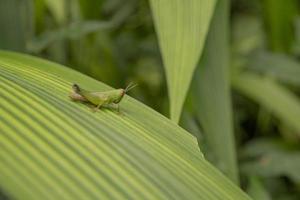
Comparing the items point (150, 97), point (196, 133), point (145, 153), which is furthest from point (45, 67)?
point (150, 97)

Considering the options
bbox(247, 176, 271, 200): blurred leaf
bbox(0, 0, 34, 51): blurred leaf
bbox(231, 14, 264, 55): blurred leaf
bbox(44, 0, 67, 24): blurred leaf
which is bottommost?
bbox(247, 176, 271, 200): blurred leaf

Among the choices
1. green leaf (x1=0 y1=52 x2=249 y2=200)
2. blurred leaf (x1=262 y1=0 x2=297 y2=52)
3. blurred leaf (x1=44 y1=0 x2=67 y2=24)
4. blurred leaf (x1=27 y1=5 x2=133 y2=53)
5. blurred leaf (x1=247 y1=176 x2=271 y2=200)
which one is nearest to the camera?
green leaf (x1=0 y1=52 x2=249 y2=200)

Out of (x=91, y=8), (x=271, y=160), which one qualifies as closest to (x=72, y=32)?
(x=91, y=8)

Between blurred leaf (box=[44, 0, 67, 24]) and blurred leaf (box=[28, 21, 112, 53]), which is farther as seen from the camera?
blurred leaf (box=[44, 0, 67, 24])

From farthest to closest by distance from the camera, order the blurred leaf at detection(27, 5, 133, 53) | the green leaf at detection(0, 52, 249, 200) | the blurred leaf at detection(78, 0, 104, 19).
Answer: the blurred leaf at detection(78, 0, 104, 19), the blurred leaf at detection(27, 5, 133, 53), the green leaf at detection(0, 52, 249, 200)

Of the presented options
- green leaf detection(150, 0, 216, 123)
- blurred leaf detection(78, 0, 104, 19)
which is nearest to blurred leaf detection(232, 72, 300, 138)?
blurred leaf detection(78, 0, 104, 19)

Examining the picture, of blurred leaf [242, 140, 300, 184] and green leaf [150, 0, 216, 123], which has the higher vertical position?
green leaf [150, 0, 216, 123]

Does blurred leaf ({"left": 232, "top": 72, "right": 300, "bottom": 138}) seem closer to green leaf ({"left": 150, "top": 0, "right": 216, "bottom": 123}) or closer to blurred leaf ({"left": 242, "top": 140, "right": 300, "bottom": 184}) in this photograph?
blurred leaf ({"left": 242, "top": 140, "right": 300, "bottom": 184})

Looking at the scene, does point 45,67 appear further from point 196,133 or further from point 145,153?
point 196,133

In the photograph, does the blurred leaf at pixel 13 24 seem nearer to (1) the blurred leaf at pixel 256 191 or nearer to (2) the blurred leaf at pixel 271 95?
(1) the blurred leaf at pixel 256 191
